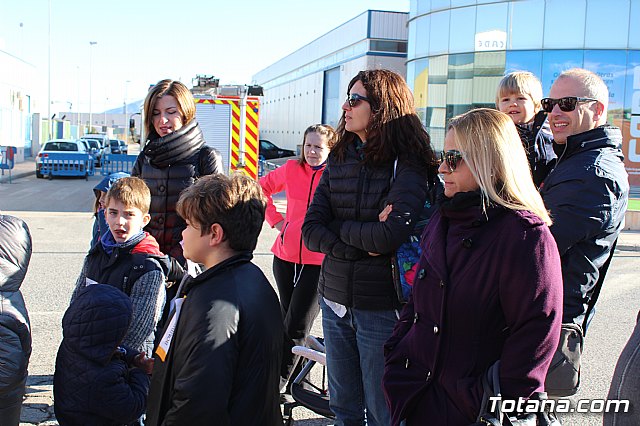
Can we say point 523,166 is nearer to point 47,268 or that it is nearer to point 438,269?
point 438,269

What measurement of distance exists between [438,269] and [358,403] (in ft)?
4.07

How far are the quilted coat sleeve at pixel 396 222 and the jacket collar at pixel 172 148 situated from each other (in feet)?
4.41

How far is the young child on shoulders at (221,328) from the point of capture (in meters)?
2.22

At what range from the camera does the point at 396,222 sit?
10.2 feet

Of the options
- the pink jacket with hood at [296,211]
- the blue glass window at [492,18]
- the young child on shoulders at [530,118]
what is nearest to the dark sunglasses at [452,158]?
the young child on shoulders at [530,118]

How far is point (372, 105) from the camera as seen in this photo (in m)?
3.37

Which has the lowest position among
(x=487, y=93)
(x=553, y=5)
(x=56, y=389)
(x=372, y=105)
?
(x=56, y=389)

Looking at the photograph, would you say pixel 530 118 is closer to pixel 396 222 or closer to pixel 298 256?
pixel 396 222

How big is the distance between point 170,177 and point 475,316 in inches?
95.3

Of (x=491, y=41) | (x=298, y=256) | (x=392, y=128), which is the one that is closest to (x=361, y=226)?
(x=392, y=128)

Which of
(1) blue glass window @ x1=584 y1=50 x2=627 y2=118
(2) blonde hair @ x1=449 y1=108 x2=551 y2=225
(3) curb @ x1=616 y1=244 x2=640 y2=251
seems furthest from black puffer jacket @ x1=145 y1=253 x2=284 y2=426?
Answer: (1) blue glass window @ x1=584 y1=50 x2=627 y2=118

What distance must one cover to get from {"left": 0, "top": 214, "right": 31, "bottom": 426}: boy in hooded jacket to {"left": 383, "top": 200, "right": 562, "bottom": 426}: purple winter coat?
5.88ft

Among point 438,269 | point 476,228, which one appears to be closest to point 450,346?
point 438,269

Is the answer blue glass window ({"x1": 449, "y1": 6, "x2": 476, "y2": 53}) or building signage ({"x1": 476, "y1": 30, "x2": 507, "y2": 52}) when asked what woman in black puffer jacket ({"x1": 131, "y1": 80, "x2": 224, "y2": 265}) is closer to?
building signage ({"x1": 476, "y1": 30, "x2": 507, "y2": 52})
